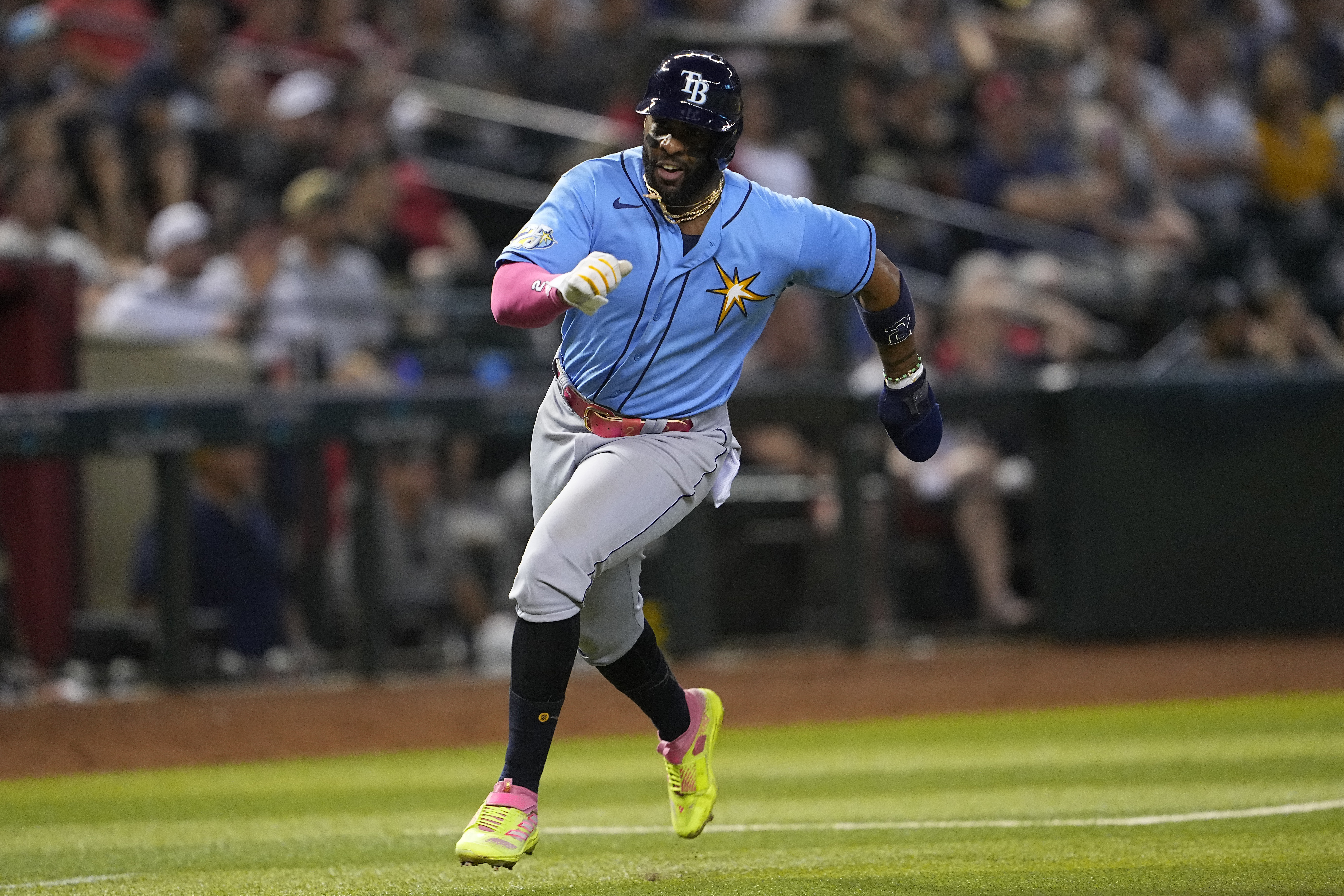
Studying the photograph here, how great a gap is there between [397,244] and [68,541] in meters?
2.88

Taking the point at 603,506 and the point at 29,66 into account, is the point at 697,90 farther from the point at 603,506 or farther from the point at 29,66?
the point at 29,66

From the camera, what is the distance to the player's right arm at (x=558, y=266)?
13.0 ft

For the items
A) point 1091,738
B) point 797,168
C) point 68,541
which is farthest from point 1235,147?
point 68,541

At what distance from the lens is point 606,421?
466cm

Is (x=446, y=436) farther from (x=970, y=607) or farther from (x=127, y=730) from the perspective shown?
(x=970, y=607)

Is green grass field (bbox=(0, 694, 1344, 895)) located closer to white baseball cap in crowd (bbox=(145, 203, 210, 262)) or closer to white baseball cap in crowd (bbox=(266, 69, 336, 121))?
white baseball cap in crowd (bbox=(145, 203, 210, 262))

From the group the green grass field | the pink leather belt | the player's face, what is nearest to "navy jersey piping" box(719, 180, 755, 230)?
the player's face

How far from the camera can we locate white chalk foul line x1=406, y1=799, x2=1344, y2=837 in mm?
5191

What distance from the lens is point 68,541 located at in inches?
357

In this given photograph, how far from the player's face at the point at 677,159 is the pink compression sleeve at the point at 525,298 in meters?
0.45

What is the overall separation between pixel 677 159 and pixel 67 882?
235cm

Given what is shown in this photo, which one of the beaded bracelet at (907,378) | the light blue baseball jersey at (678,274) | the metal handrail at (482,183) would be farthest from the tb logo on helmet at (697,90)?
the metal handrail at (482,183)

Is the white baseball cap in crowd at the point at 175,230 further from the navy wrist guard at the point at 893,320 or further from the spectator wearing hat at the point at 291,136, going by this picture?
the navy wrist guard at the point at 893,320

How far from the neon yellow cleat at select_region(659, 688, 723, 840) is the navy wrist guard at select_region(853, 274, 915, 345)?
1.11m
